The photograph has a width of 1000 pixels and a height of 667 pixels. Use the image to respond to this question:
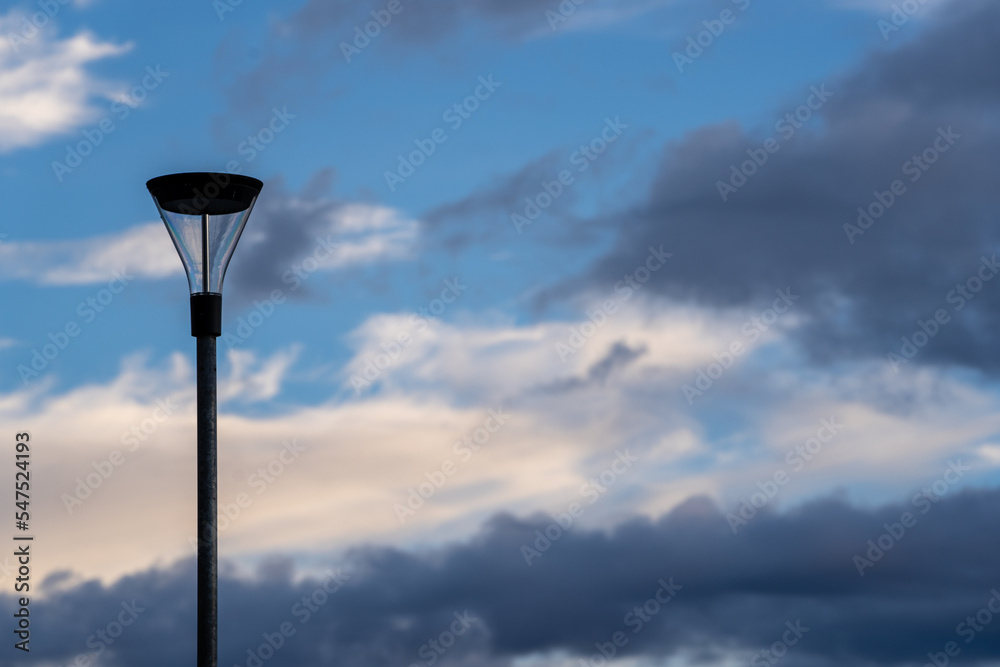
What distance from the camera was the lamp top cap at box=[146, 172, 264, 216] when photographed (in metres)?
11.3

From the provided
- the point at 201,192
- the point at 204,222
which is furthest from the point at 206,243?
the point at 201,192

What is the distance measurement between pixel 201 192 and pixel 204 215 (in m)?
0.25

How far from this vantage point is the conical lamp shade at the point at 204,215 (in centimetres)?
1128

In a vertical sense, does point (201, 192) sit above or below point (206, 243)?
above

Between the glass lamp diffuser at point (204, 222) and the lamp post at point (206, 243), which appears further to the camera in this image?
the glass lamp diffuser at point (204, 222)

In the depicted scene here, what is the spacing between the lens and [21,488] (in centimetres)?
1742

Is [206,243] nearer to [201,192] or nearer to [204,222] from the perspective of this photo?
[204,222]

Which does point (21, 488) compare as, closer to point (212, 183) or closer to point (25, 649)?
point (25, 649)

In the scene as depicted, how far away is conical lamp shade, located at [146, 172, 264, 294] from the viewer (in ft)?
37.0

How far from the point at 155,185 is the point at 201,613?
155 inches

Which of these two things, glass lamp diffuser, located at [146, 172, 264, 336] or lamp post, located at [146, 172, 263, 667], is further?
glass lamp diffuser, located at [146, 172, 264, 336]

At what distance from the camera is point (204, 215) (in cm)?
1142

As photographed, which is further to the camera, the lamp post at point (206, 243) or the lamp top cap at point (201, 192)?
the lamp top cap at point (201, 192)

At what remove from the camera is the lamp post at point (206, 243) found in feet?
36.0
